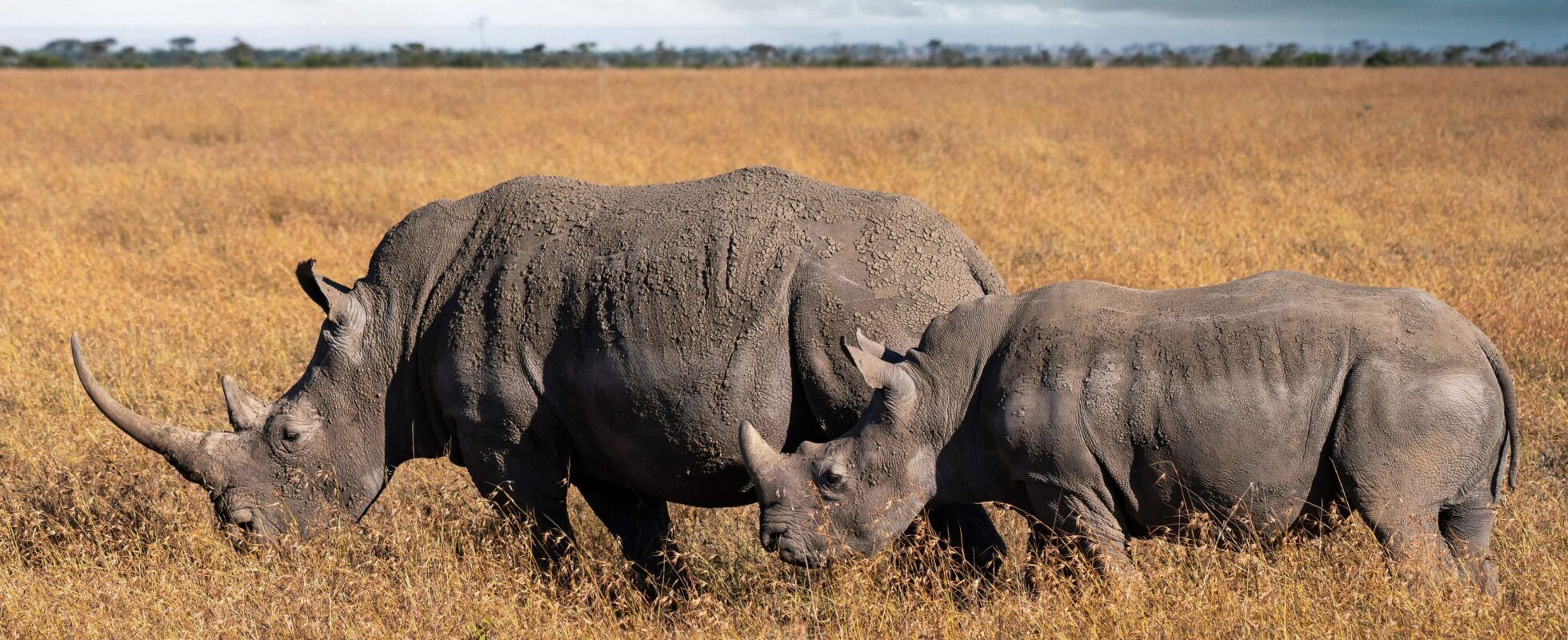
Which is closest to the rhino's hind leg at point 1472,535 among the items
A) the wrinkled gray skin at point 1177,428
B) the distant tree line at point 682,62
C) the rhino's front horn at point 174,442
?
the wrinkled gray skin at point 1177,428

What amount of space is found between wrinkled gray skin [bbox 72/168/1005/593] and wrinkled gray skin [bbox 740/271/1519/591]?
0.30 meters

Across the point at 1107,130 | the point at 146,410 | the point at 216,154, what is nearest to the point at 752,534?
the point at 146,410

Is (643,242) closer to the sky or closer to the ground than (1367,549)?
closer to the sky

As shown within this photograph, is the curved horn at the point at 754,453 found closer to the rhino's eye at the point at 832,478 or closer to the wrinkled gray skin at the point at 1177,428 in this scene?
the wrinkled gray skin at the point at 1177,428

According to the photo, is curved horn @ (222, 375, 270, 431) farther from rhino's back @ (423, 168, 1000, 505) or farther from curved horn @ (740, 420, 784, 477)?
curved horn @ (740, 420, 784, 477)

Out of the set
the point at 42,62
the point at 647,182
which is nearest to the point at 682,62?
the point at 42,62

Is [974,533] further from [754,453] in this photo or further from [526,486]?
[526,486]

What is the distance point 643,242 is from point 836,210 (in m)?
0.72

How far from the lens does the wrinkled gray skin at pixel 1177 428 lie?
12.4 ft

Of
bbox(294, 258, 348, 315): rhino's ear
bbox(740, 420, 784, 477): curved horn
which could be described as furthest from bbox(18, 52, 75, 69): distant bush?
bbox(740, 420, 784, 477): curved horn

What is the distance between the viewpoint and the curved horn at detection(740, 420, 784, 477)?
14.0 ft

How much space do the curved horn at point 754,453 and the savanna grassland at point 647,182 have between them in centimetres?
44

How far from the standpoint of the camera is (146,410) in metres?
7.08

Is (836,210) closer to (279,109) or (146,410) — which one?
(146,410)
